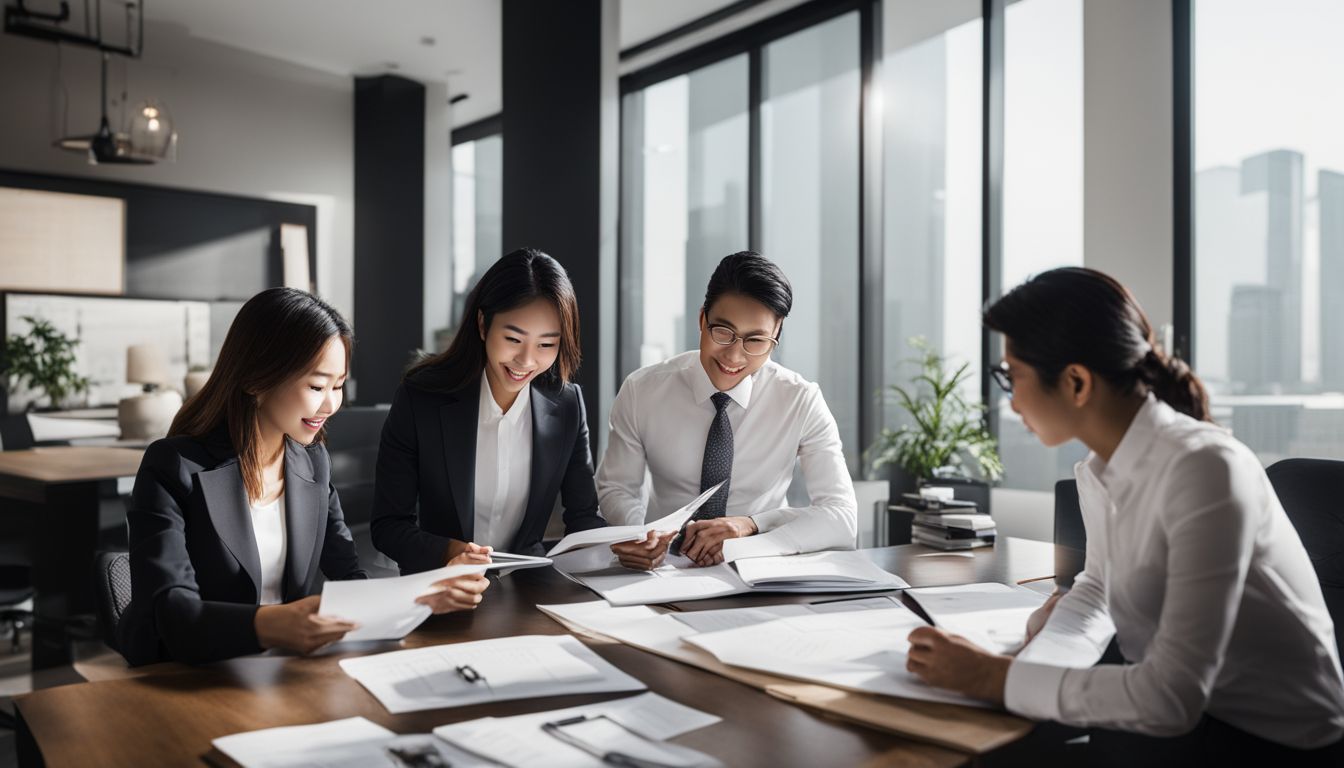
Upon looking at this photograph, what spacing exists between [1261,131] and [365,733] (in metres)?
4.06

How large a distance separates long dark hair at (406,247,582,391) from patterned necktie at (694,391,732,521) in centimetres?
41

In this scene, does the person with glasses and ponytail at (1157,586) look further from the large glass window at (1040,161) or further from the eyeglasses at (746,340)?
the large glass window at (1040,161)

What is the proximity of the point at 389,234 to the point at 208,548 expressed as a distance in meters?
6.68

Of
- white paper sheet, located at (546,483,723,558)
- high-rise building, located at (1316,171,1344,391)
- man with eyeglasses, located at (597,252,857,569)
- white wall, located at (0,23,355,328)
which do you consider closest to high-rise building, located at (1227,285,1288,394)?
high-rise building, located at (1316,171,1344,391)

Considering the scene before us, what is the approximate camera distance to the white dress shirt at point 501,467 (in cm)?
207

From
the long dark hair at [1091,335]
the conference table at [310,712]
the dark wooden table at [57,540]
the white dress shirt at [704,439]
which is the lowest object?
the dark wooden table at [57,540]

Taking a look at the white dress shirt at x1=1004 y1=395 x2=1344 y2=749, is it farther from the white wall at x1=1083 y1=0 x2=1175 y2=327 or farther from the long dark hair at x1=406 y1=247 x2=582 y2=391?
the white wall at x1=1083 y1=0 x2=1175 y2=327

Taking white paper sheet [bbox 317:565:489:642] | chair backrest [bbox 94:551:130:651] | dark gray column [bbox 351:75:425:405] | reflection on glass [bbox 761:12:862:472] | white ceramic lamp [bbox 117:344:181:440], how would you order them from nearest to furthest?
white paper sheet [bbox 317:565:489:642] < chair backrest [bbox 94:551:130:651] < white ceramic lamp [bbox 117:344:181:440] < reflection on glass [bbox 761:12:862:472] < dark gray column [bbox 351:75:425:405]

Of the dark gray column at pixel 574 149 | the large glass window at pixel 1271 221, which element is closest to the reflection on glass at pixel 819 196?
the dark gray column at pixel 574 149

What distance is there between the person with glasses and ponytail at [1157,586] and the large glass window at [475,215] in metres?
7.05

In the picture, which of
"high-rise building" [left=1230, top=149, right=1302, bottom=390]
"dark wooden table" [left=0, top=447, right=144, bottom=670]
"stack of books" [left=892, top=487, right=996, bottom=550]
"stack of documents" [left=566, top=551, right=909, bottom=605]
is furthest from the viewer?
"high-rise building" [left=1230, top=149, right=1302, bottom=390]

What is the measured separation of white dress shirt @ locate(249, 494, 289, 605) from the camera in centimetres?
161

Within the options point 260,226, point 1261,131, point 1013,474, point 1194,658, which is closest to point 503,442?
point 1194,658

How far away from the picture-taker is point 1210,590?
3.27 feet
